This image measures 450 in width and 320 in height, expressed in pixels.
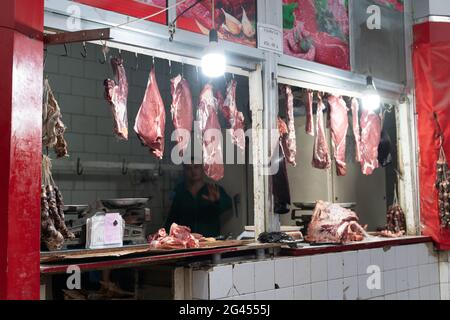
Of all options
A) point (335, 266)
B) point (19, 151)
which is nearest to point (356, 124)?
point (335, 266)

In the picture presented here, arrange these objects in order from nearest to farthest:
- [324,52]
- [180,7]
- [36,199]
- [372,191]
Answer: [36,199], [180,7], [324,52], [372,191]

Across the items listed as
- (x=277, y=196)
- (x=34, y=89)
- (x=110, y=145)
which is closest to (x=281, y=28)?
(x=277, y=196)

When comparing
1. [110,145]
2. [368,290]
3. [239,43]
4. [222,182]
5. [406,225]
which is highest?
[239,43]

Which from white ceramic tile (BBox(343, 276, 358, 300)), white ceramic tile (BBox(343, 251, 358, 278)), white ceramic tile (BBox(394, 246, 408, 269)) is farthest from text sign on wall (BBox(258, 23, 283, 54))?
white ceramic tile (BBox(394, 246, 408, 269))

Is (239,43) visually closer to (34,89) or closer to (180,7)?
(180,7)

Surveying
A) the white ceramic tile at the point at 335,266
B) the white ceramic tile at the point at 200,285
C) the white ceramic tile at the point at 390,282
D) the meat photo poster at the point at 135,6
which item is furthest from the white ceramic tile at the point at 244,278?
the meat photo poster at the point at 135,6

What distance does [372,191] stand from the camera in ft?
25.4

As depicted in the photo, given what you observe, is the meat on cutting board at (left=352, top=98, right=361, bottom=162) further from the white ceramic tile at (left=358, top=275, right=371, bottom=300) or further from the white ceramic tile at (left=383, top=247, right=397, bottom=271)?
the white ceramic tile at (left=358, top=275, right=371, bottom=300)

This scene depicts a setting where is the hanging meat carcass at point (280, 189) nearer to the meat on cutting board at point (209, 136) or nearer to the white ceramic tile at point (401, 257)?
the meat on cutting board at point (209, 136)

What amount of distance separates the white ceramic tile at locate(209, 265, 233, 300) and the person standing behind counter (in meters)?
3.70

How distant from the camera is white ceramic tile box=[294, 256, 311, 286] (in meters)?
4.55

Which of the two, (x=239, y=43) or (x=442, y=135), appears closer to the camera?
(x=239, y=43)

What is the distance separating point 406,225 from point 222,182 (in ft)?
9.38

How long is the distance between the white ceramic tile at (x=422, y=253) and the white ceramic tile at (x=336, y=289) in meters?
1.44
